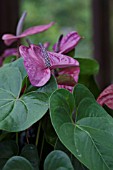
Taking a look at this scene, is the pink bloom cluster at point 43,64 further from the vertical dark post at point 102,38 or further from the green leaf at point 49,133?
the vertical dark post at point 102,38

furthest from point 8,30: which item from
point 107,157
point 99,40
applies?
point 107,157

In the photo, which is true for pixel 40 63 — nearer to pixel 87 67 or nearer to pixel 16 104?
pixel 16 104

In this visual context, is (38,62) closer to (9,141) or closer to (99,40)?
(9,141)

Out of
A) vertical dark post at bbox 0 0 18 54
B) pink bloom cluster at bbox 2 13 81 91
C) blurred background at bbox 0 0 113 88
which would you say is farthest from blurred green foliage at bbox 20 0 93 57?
pink bloom cluster at bbox 2 13 81 91

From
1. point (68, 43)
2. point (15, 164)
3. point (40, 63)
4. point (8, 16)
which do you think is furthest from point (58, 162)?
point (8, 16)

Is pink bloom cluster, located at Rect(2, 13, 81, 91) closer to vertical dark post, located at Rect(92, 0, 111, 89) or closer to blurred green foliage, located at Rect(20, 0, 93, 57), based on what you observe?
blurred green foliage, located at Rect(20, 0, 93, 57)

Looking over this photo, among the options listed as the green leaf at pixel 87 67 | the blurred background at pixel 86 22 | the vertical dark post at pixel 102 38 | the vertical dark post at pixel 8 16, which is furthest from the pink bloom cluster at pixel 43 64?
the vertical dark post at pixel 102 38

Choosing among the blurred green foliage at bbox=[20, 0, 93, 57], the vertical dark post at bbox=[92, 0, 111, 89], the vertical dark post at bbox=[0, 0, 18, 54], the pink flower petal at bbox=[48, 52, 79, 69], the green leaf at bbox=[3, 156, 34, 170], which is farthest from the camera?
the vertical dark post at bbox=[92, 0, 111, 89]
